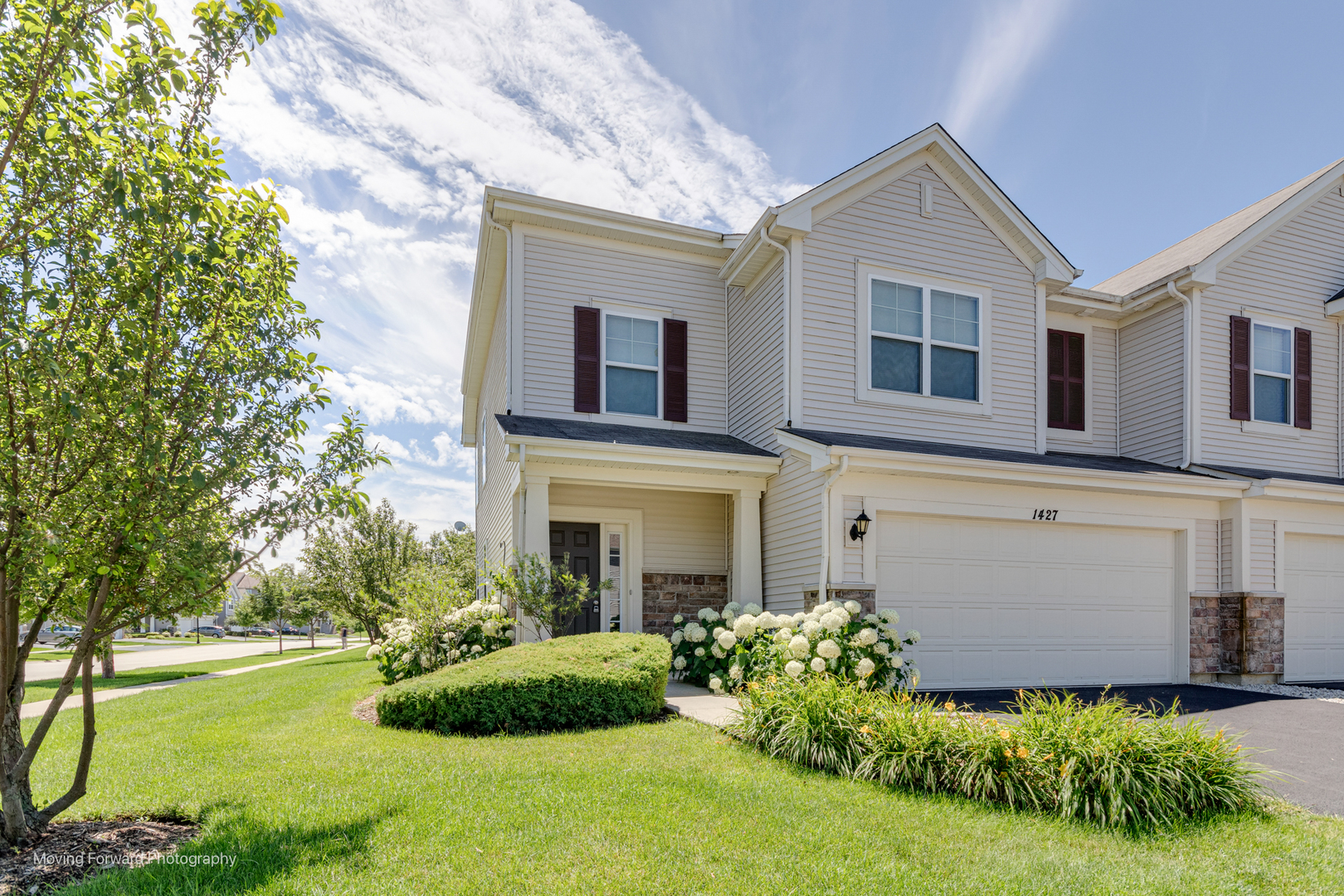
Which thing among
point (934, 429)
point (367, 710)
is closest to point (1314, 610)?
point (934, 429)

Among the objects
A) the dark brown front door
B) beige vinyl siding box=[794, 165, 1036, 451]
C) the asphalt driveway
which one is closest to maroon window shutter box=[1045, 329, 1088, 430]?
beige vinyl siding box=[794, 165, 1036, 451]

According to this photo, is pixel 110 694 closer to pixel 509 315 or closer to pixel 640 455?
pixel 509 315

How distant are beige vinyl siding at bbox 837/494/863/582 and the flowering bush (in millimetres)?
717

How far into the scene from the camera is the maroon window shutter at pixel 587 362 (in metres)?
11.4

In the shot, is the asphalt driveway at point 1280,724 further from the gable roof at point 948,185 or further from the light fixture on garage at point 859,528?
the gable roof at point 948,185

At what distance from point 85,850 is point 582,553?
752cm

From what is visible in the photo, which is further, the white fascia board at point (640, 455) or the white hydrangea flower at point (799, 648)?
the white fascia board at point (640, 455)

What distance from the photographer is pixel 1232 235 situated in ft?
41.6

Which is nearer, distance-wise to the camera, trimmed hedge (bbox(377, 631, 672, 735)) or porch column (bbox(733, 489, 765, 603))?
trimmed hedge (bbox(377, 631, 672, 735))

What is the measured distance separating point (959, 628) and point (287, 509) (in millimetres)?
8470

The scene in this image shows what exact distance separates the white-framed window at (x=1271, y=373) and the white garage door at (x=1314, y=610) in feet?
7.27

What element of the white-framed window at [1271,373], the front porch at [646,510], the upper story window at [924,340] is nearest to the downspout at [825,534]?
the front porch at [646,510]

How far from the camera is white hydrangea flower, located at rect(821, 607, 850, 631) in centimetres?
761

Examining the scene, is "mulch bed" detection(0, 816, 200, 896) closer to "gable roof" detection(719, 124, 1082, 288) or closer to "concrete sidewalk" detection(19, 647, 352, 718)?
"concrete sidewalk" detection(19, 647, 352, 718)
